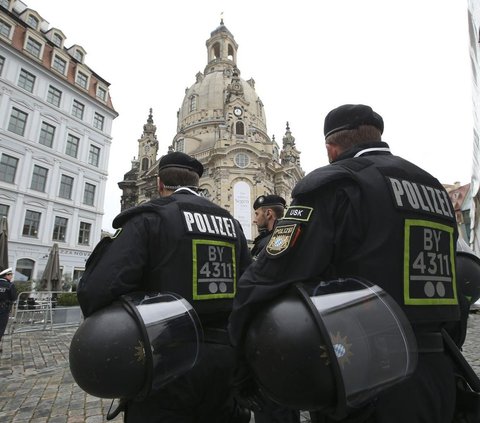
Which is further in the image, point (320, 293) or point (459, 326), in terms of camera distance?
point (459, 326)

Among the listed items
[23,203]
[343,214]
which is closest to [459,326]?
[343,214]

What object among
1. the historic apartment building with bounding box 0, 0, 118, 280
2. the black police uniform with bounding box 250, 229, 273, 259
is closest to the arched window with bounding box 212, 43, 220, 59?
the historic apartment building with bounding box 0, 0, 118, 280

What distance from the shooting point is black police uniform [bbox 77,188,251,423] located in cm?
191

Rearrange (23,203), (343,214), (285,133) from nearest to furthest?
(343,214)
(23,203)
(285,133)

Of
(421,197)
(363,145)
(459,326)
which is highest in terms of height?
(363,145)

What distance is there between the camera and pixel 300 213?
1.58m

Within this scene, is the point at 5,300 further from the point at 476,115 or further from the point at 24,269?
the point at 476,115

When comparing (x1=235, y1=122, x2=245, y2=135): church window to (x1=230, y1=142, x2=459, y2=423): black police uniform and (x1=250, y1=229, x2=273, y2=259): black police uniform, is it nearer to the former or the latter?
(x1=250, y1=229, x2=273, y2=259): black police uniform

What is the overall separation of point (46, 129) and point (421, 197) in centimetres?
2706

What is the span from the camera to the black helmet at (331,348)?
113cm

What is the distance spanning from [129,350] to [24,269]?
77.4ft

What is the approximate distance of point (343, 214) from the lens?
1.56 m

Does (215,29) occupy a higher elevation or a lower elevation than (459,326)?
higher

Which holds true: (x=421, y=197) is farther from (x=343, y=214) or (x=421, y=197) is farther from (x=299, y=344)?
(x=299, y=344)
